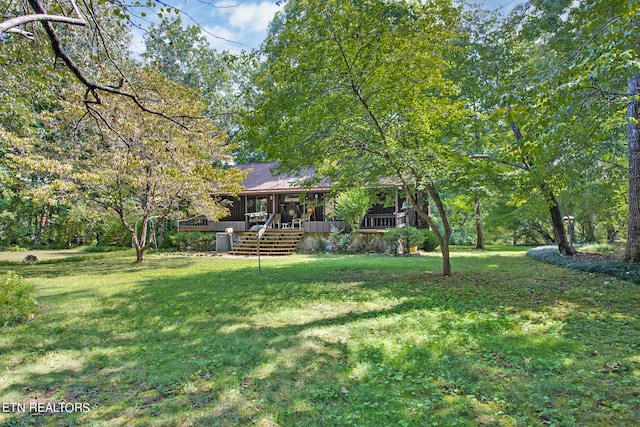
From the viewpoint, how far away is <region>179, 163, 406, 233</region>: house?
1819 centimetres

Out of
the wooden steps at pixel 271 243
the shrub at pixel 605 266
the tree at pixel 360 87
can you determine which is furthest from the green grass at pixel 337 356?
the wooden steps at pixel 271 243

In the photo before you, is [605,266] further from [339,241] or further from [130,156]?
[130,156]

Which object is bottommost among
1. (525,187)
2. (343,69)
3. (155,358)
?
(155,358)

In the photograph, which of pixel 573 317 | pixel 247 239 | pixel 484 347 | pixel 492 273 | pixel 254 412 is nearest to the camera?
pixel 254 412

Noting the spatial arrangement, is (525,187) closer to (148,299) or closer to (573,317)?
(573,317)

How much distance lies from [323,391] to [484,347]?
210 cm

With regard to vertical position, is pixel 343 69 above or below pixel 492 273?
above

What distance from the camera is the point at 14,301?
5352mm

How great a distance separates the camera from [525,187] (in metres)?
8.63

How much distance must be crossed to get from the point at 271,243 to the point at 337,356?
1444cm

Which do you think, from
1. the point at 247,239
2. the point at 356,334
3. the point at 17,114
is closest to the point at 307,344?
the point at 356,334

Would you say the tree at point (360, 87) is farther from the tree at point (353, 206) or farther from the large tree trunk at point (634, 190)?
the tree at point (353, 206)

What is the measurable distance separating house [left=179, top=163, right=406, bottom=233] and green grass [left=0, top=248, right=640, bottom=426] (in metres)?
10.9

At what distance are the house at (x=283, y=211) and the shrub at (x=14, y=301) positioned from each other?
38.6ft
